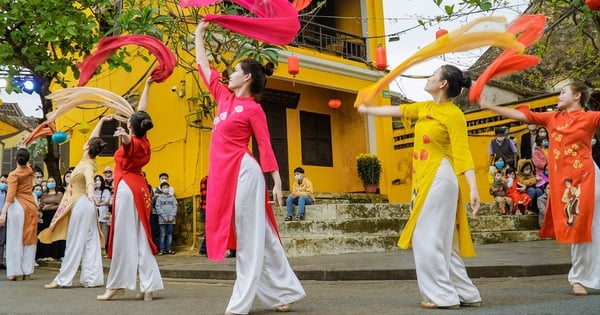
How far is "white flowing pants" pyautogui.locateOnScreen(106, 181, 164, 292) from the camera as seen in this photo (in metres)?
5.58

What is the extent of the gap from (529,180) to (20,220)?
9.44 metres

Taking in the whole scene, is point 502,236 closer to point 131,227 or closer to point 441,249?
point 441,249

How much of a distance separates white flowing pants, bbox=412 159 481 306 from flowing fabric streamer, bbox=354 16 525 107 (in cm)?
79

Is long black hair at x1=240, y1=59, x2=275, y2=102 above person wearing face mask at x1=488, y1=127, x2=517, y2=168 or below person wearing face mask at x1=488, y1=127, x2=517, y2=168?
below

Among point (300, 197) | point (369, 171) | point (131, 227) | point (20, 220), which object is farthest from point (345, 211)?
point (131, 227)

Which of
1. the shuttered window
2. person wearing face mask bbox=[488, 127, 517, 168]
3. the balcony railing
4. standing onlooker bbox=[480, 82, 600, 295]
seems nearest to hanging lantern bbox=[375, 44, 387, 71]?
the balcony railing

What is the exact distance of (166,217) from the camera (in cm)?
1239

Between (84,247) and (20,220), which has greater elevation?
(20,220)

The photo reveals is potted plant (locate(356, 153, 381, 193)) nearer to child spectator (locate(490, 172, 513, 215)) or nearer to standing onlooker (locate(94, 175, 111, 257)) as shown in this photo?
child spectator (locate(490, 172, 513, 215))

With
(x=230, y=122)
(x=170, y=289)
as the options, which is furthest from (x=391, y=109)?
(x=170, y=289)

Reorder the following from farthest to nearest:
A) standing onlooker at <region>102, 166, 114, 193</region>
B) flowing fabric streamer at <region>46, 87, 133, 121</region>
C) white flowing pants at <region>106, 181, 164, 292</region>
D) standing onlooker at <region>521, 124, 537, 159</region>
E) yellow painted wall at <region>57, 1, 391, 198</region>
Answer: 1. standing onlooker at <region>521, 124, 537, 159</region>
2. yellow painted wall at <region>57, 1, 391, 198</region>
3. standing onlooker at <region>102, 166, 114, 193</region>
4. flowing fabric streamer at <region>46, 87, 133, 121</region>
5. white flowing pants at <region>106, 181, 164, 292</region>

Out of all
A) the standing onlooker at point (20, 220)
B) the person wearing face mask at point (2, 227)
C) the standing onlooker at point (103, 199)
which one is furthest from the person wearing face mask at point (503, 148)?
the person wearing face mask at point (2, 227)

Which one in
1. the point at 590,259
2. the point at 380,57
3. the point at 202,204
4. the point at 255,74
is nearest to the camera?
the point at 255,74

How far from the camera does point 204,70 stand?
477cm
